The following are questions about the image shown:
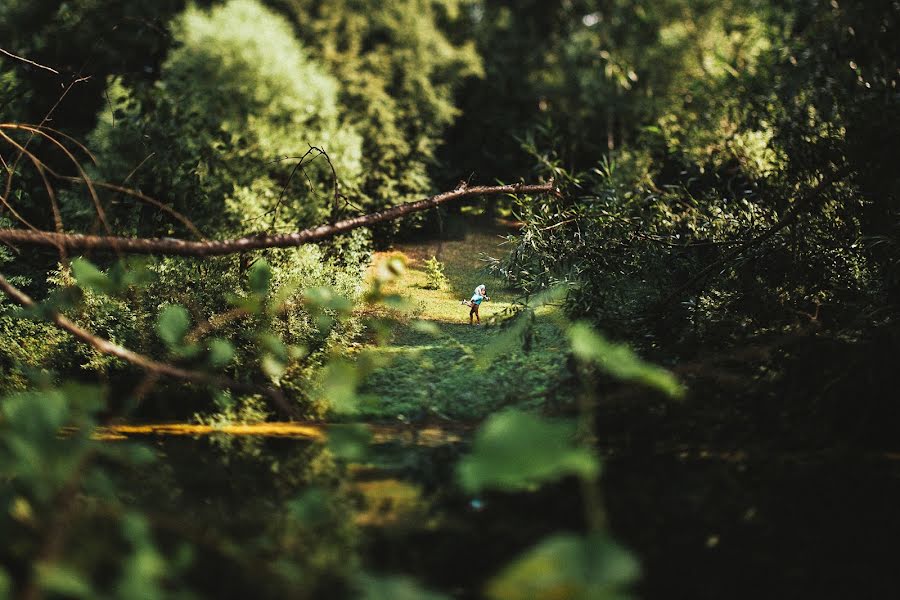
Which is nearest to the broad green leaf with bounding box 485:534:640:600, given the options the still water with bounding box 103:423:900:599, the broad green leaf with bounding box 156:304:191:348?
the still water with bounding box 103:423:900:599

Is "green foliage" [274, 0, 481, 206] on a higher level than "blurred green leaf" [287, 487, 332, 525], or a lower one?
higher

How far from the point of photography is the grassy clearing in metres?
2.20

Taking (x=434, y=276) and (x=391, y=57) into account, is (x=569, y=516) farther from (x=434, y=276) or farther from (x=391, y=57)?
(x=391, y=57)

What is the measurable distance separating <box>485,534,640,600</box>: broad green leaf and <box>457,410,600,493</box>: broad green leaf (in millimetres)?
68

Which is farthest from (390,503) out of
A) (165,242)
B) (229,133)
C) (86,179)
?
(229,133)

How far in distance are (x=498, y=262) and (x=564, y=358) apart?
30.8 inches

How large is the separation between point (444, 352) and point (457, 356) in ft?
0.25

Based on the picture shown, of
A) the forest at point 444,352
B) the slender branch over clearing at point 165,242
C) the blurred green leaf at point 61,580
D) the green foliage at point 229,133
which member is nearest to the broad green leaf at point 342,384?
the forest at point 444,352

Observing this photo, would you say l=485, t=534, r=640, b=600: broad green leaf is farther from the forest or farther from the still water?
the still water

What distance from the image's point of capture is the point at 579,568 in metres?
0.62

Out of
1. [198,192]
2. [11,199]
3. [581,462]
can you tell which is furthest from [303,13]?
[581,462]

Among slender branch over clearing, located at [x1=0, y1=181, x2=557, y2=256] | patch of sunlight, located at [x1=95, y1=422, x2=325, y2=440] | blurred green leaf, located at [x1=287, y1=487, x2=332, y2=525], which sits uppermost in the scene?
slender branch over clearing, located at [x1=0, y1=181, x2=557, y2=256]

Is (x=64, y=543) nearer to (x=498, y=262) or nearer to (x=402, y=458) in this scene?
(x=402, y=458)

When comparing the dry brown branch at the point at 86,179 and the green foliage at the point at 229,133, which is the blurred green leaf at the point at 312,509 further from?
the green foliage at the point at 229,133
